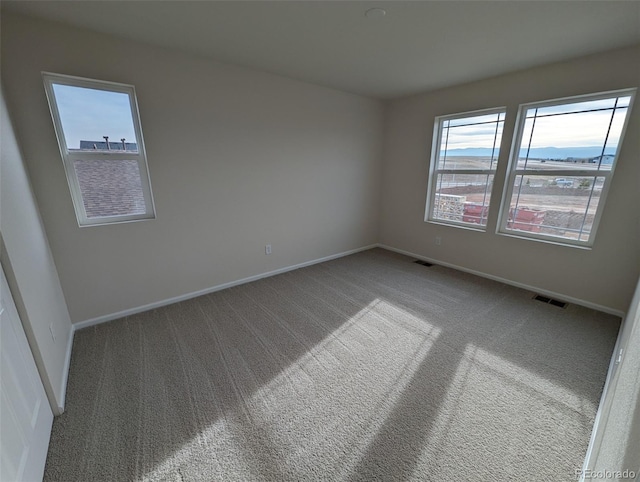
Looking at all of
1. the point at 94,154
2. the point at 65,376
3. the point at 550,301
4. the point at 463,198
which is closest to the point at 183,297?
the point at 65,376

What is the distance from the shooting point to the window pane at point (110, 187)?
2285 millimetres

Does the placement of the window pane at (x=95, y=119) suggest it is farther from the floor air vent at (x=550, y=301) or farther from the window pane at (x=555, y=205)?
the floor air vent at (x=550, y=301)

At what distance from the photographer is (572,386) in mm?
1778

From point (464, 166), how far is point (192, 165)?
3.40m

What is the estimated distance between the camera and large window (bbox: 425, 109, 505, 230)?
3328 millimetres

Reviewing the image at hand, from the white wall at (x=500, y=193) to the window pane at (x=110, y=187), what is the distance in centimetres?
357

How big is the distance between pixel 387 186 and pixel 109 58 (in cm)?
377

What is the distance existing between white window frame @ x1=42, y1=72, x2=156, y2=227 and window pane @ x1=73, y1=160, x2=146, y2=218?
0.03 metres

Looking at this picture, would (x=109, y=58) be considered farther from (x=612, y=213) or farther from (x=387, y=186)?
(x=612, y=213)

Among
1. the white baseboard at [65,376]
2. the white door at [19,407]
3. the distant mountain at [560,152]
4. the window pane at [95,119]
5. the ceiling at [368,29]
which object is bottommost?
the white baseboard at [65,376]

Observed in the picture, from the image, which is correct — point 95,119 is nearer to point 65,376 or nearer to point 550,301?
point 65,376

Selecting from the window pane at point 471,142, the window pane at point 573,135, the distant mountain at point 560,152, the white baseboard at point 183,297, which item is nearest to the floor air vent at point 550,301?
the window pane at point 573,135

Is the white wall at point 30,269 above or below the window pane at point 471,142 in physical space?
below

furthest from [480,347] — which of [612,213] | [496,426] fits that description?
[612,213]
